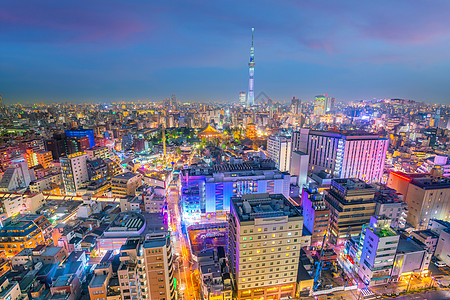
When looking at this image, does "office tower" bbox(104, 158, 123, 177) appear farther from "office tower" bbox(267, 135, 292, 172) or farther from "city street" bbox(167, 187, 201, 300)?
"office tower" bbox(267, 135, 292, 172)

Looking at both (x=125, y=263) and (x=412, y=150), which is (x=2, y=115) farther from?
(x=412, y=150)

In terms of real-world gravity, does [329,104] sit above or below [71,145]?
above

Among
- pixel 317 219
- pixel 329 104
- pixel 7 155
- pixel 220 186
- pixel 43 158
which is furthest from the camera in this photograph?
pixel 329 104

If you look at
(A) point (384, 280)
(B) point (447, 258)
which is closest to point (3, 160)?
(A) point (384, 280)

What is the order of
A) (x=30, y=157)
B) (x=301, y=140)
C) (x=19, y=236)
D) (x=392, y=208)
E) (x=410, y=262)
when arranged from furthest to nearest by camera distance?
(x=301, y=140), (x=30, y=157), (x=392, y=208), (x=19, y=236), (x=410, y=262)

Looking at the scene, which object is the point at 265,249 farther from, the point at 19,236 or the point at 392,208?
the point at 19,236

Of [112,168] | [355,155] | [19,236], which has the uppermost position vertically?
[355,155]

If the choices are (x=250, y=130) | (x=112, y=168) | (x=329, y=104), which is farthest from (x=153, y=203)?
(x=329, y=104)
